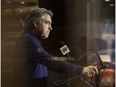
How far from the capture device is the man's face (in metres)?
1.87

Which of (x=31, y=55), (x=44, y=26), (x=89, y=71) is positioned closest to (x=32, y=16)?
(x=44, y=26)

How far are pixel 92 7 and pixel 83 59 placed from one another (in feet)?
1.18

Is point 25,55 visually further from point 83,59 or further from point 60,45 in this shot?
point 83,59

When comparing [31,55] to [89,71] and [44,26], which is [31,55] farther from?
[89,71]

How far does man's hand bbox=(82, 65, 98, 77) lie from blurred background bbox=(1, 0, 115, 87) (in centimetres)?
4

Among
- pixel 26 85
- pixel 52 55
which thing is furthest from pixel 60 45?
pixel 26 85

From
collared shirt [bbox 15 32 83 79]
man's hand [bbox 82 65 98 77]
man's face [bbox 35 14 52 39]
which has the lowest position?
man's hand [bbox 82 65 98 77]

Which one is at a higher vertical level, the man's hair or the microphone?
the man's hair

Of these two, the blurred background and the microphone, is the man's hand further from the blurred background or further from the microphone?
the microphone

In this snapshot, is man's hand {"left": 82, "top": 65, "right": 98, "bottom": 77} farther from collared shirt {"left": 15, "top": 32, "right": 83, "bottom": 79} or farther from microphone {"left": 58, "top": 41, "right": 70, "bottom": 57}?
collared shirt {"left": 15, "top": 32, "right": 83, "bottom": 79}

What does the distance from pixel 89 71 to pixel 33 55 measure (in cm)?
38

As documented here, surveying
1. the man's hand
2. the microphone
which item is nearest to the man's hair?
the microphone

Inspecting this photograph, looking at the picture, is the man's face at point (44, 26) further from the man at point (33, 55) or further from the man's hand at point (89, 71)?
the man's hand at point (89, 71)

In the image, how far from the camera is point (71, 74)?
6.28ft
